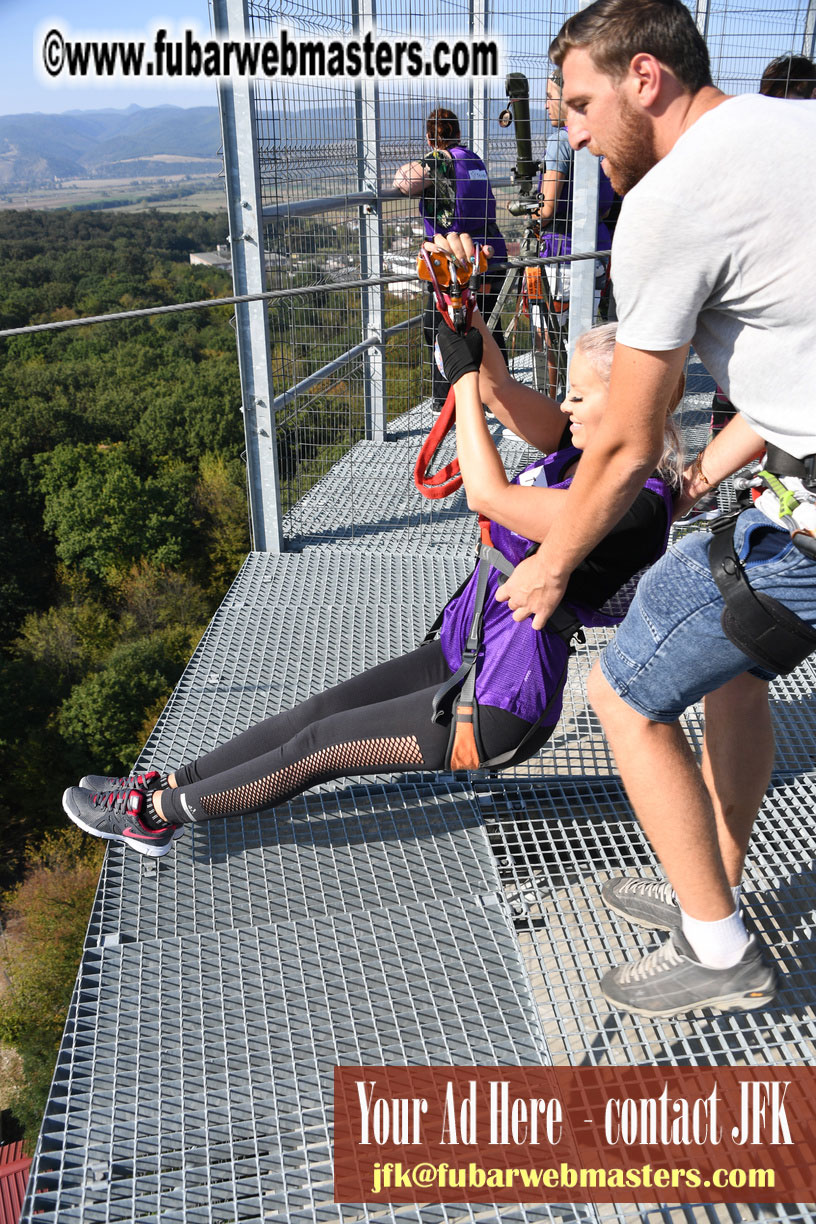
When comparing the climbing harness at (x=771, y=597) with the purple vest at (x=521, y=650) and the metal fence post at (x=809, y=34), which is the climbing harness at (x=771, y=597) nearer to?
the purple vest at (x=521, y=650)

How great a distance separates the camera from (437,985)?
1.82 m

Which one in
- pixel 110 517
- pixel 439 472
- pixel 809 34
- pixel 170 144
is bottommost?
pixel 110 517

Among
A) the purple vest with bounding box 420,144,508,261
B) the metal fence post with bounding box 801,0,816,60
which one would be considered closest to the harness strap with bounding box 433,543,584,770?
the purple vest with bounding box 420,144,508,261

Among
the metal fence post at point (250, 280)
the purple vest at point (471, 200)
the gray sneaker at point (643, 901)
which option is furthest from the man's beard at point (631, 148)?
the purple vest at point (471, 200)

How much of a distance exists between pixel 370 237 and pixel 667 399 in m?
3.73

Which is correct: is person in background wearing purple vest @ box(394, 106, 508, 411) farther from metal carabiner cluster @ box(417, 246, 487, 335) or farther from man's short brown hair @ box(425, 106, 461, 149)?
metal carabiner cluster @ box(417, 246, 487, 335)

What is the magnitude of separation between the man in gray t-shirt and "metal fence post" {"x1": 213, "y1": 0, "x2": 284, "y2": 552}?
211cm

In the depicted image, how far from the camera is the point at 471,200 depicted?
155 inches

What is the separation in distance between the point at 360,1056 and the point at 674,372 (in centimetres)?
126

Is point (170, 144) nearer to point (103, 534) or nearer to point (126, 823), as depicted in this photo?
point (103, 534)

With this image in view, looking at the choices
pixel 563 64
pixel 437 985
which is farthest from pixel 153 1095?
pixel 563 64

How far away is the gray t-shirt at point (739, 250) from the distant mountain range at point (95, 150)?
120475mm

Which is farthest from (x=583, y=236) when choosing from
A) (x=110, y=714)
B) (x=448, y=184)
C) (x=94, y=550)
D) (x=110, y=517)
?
(x=94, y=550)

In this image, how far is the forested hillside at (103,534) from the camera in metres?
25.2
